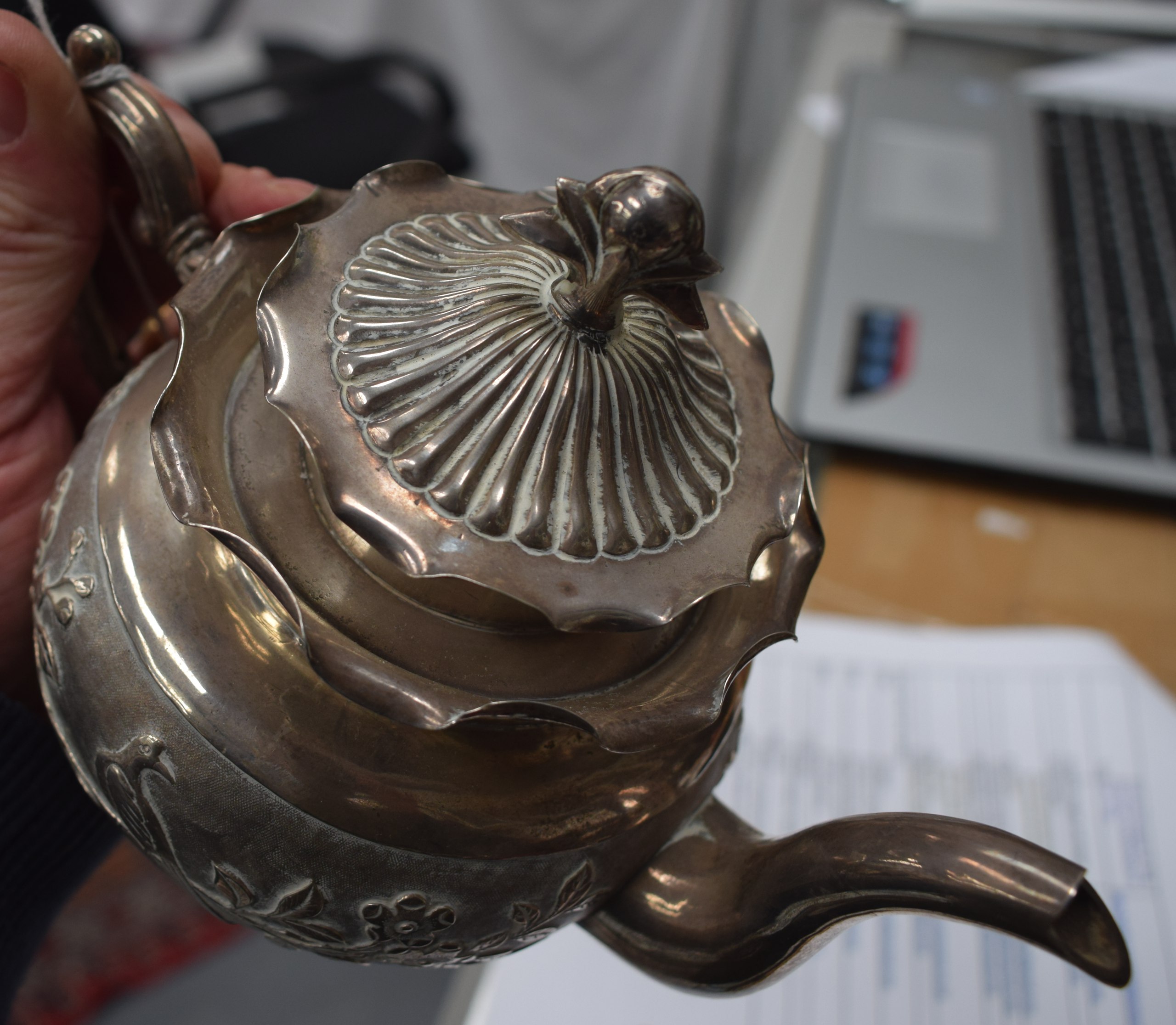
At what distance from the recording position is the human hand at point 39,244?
Answer: 501mm

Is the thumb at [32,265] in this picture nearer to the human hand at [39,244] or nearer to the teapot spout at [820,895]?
the human hand at [39,244]

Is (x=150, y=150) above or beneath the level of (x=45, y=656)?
above

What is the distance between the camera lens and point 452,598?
1.26 ft

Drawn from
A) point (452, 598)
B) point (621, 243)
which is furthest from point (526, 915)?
point (621, 243)

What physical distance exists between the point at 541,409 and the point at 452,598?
80mm

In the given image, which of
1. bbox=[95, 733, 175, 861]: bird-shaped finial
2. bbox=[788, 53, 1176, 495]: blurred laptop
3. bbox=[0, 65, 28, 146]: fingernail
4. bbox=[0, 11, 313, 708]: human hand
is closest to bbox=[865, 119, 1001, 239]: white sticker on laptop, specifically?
bbox=[788, 53, 1176, 495]: blurred laptop

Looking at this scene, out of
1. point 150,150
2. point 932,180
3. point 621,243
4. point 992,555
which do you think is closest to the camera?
point 621,243

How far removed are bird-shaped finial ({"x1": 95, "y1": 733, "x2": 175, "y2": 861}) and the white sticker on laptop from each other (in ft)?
3.51

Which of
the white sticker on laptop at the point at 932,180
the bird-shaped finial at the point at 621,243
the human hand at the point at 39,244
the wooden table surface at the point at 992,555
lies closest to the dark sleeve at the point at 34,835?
Result: the human hand at the point at 39,244

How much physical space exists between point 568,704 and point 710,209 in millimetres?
2177

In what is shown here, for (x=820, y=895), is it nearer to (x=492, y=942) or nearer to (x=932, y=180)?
(x=492, y=942)

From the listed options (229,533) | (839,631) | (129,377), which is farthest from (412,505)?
(839,631)

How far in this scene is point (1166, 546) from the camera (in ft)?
3.22

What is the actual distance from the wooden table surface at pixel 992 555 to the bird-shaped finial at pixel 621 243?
0.56m
